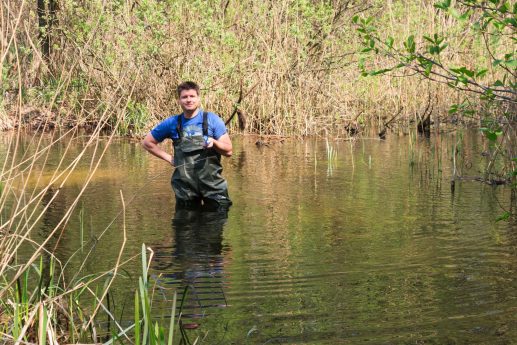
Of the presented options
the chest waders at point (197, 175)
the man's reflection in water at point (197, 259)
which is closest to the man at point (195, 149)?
Answer: the chest waders at point (197, 175)

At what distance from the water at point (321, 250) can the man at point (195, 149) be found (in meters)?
0.26

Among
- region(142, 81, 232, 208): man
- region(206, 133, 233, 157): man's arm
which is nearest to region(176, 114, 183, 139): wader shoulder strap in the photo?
region(142, 81, 232, 208): man

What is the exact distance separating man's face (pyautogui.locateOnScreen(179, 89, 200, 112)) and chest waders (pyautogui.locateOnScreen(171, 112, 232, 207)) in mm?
148

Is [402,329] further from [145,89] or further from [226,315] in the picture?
[145,89]

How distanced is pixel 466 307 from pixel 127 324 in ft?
6.04

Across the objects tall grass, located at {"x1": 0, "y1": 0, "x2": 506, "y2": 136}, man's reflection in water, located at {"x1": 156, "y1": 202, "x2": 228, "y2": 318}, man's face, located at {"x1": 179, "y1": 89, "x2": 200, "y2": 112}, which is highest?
tall grass, located at {"x1": 0, "y1": 0, "x2": 506, "y2": 136}

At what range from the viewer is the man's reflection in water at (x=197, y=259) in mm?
5223

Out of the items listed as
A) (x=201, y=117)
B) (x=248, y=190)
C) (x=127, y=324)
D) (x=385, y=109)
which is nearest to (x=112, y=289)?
(x=127, y=324)

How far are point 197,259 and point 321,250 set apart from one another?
918 millimetres

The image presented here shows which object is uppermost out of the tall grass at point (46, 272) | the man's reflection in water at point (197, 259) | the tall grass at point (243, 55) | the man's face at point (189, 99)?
the tall grass at point (243, 55)

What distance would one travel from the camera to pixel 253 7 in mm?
15023

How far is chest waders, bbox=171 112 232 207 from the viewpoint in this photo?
8.34m

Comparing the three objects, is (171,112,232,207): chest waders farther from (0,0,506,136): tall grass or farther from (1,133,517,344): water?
(0,0,506,136): tall grass

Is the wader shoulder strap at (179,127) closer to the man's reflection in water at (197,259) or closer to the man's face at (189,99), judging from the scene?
the man's face at (189,99)
